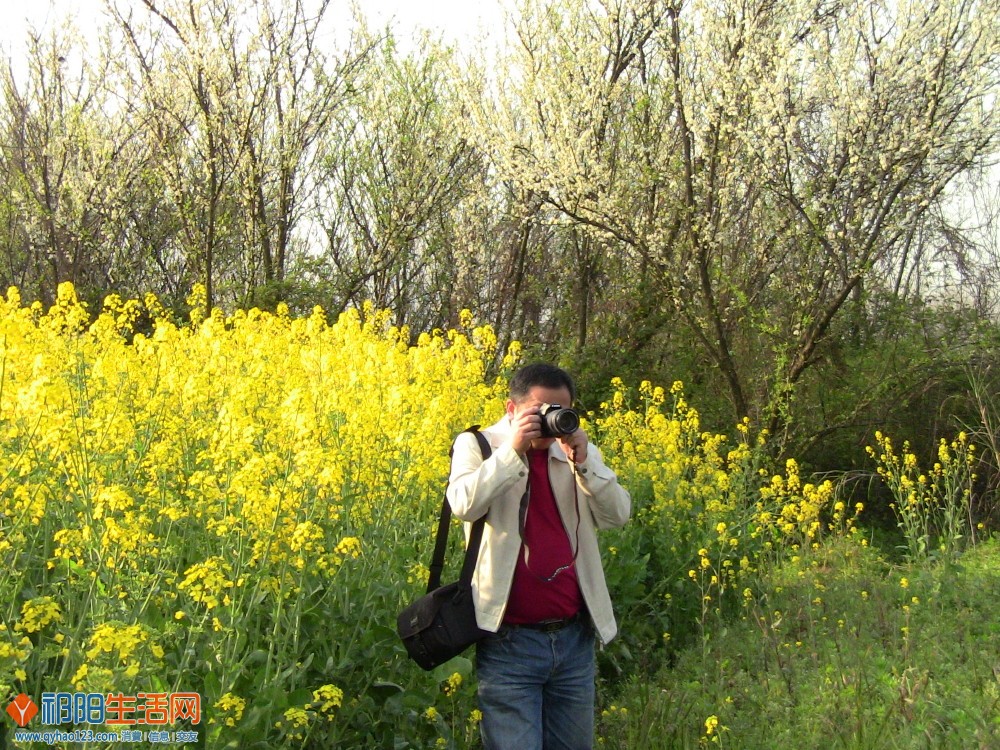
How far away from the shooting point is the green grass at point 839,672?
159 inches

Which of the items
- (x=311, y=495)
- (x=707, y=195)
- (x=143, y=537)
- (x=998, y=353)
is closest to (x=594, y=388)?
(x=707, y=195)

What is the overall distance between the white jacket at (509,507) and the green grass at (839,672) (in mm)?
1126

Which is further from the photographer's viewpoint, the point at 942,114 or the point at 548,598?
the point at 942,114

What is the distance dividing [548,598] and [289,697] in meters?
0.82

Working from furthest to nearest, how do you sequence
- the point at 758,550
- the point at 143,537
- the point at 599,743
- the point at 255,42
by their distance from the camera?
the point at 255,42, the point at 758,550, the point at 599,743, the point at 143,537

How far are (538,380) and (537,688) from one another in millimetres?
931

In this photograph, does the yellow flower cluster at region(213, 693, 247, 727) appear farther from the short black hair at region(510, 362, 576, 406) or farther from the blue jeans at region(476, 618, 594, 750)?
the short black hair at region(510, 362, 576, 406)

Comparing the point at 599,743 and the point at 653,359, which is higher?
the point at 653,359

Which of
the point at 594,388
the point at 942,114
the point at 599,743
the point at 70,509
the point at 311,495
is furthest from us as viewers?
the point at 594,388

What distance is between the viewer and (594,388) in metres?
10.1

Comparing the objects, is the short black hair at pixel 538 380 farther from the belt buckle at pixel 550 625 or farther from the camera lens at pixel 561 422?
the belt buckle at pixel 550 625

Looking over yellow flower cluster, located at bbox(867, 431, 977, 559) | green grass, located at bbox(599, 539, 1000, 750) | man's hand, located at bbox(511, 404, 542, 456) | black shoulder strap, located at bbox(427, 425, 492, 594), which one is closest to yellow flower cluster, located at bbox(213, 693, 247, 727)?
black shoulder strap, located at bbox(427, 425, 492, 594)

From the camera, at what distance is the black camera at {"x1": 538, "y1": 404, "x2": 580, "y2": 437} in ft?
9.62

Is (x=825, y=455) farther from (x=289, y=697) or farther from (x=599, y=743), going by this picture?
(x=289, y=697)
